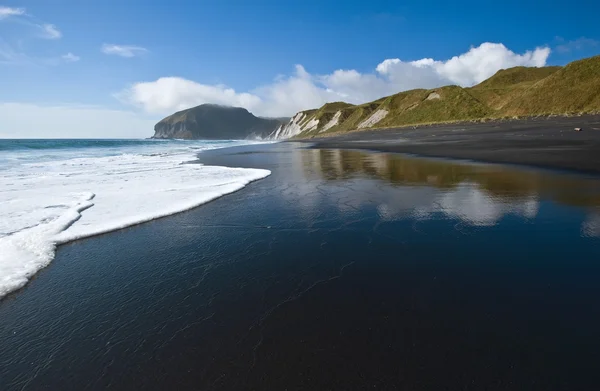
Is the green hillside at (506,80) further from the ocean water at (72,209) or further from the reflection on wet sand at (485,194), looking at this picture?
the ocean water at (72,209)

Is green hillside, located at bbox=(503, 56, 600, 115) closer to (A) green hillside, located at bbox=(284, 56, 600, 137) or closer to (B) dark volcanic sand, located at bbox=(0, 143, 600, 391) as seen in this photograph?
(A) green hillside, located at bbox=(284, 56, 600, 137)

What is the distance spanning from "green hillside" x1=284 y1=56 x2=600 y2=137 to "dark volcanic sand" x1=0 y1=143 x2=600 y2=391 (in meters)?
68.6

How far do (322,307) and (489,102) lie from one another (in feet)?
367

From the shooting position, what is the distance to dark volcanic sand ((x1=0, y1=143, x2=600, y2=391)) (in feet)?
9.96

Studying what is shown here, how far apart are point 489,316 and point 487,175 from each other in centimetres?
1179

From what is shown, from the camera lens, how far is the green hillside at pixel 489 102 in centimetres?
6266

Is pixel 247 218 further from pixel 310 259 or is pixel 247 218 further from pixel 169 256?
pixel 310 259

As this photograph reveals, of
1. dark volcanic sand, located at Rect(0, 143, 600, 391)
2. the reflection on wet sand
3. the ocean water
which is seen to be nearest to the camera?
dark volcanic sand, located at Rect(0, 143, 600, 391)

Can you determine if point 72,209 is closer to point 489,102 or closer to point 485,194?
point 485,194

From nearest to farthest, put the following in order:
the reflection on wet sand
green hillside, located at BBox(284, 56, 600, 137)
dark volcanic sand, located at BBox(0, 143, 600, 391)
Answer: dark volcanic sand, located at BBox(0, 143, 600, 391) < the reflection on wet sand < green hillside, located at BBox(284, 56, 600, 137)

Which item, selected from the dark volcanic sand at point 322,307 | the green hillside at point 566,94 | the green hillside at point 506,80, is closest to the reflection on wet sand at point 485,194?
the dark volcanic sand at point 322,307

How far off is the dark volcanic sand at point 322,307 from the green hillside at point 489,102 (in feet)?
225

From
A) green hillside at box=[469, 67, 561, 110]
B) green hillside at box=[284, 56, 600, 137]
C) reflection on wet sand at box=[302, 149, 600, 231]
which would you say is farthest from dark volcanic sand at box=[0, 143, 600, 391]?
green hillside at box=[469, 67, 561, 110]

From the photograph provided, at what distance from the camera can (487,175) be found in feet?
44.4
